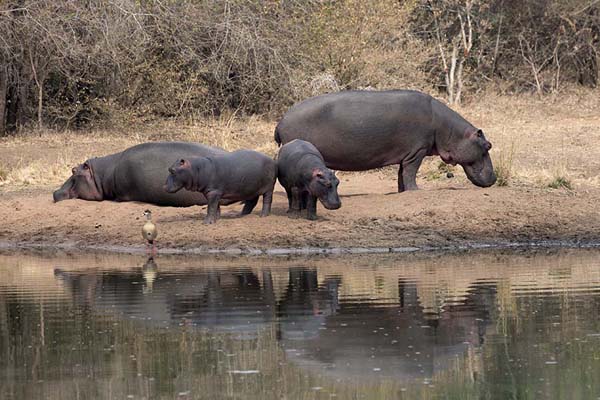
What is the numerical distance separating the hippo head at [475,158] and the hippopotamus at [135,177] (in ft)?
9.83

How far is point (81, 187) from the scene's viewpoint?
1764 cm

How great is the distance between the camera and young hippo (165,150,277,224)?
15.5 metres

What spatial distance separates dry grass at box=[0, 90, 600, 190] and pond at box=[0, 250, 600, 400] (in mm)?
4490

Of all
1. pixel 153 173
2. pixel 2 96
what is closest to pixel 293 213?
pixel 153 173

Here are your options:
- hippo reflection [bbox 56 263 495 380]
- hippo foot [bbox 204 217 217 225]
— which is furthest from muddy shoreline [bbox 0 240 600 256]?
hippo reflection [bbox 56 263 495 380]

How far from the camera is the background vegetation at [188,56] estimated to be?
22.5 m

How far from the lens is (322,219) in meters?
15.5

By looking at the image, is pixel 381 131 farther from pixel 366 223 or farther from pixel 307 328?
pixel 307 328

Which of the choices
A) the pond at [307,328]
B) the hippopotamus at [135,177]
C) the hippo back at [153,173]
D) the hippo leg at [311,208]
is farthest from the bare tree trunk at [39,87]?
the pond at [307,328]

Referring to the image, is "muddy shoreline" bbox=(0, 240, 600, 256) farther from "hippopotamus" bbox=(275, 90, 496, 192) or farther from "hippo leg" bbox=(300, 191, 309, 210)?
"hippopotamus" bbox=(275, 90, 496, 192)

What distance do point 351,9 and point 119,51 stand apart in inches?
179

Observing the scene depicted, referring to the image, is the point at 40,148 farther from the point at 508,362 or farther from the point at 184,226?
the point at 508,362

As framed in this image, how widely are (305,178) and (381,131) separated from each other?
169 cm

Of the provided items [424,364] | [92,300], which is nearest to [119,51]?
[92,300]
